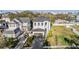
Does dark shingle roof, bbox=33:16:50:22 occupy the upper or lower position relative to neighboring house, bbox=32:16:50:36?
upper

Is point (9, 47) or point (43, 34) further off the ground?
point (43, 34)

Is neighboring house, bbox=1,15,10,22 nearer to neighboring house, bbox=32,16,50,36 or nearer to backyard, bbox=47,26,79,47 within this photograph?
neighboring house, bbox=32,16,50,36

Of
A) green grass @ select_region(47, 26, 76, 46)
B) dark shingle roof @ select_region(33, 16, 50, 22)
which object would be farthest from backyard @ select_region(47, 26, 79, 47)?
dark shingle roof @ select_region(33, 16, 50, 22)

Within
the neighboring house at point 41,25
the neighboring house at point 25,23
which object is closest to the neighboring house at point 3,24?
the neighboring house at point 25,23
